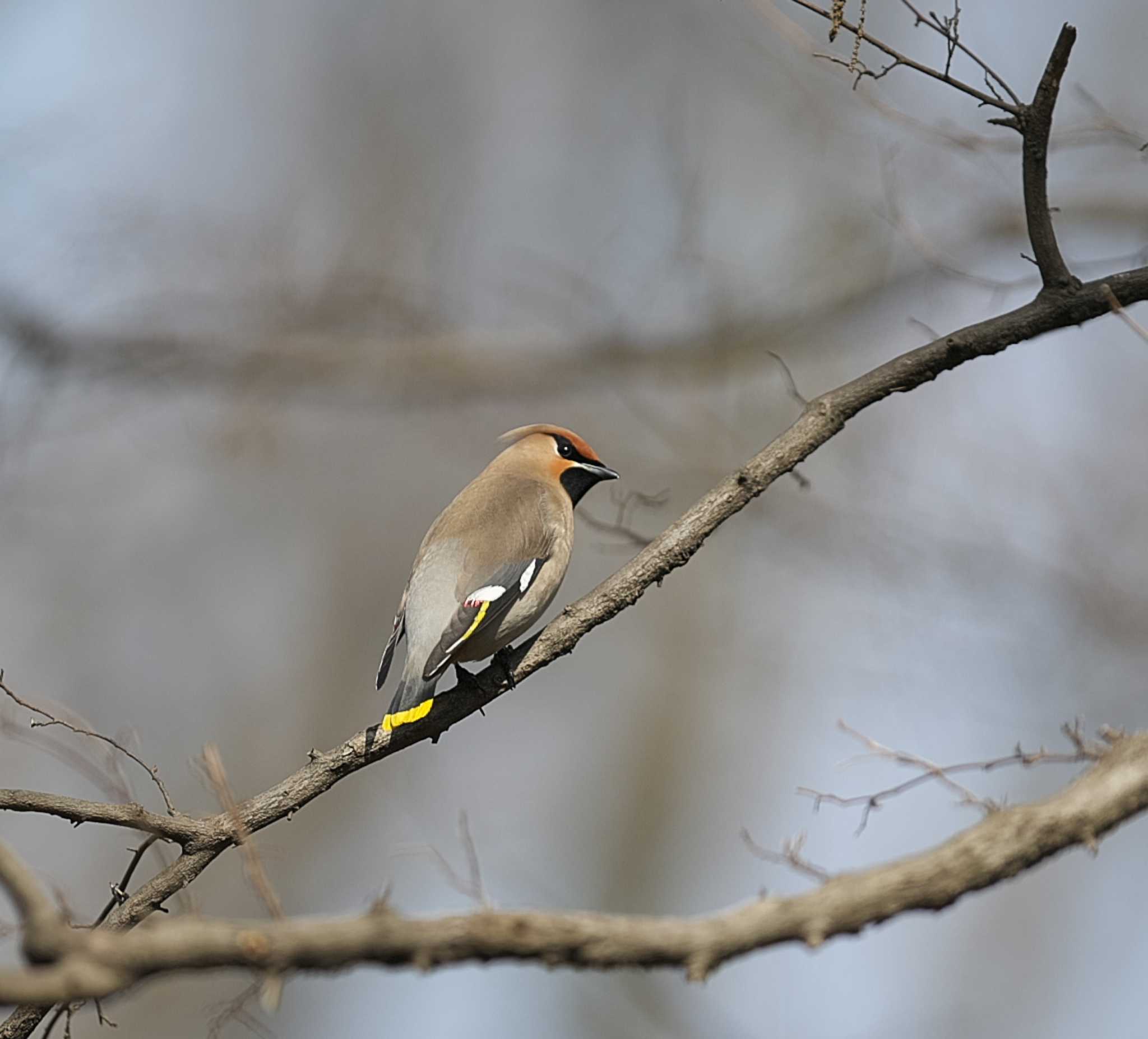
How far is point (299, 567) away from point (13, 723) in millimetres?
9329

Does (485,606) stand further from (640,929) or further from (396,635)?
(640,929)

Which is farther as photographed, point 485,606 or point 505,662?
point 485,606

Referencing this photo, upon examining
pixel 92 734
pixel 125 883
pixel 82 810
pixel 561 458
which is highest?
pixel 561 458

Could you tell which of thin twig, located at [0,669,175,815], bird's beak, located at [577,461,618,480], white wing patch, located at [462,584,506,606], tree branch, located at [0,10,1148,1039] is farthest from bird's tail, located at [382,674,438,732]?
bird's beak, located at [577,461,618,480]

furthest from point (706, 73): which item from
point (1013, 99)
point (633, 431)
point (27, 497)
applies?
point (1013, 99)

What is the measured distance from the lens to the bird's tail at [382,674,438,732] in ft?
13.4

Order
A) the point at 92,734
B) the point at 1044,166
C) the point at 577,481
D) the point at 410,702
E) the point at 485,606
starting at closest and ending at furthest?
the point at 92,734, the point at 1044,166, the point at 410,702, the point at 485,606, the point at 577,481

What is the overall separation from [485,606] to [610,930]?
Result: 9.59 ft

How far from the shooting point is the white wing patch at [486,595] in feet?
15.9

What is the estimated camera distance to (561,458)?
20.1 feet

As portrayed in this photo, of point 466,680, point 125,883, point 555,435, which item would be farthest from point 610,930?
point 555,435

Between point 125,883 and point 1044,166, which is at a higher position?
point 1044,166

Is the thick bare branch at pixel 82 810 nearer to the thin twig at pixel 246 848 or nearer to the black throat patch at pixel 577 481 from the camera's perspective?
the thin twig at pixel 246 848

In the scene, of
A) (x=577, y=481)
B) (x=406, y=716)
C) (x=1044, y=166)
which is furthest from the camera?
(x=577, y=481)
